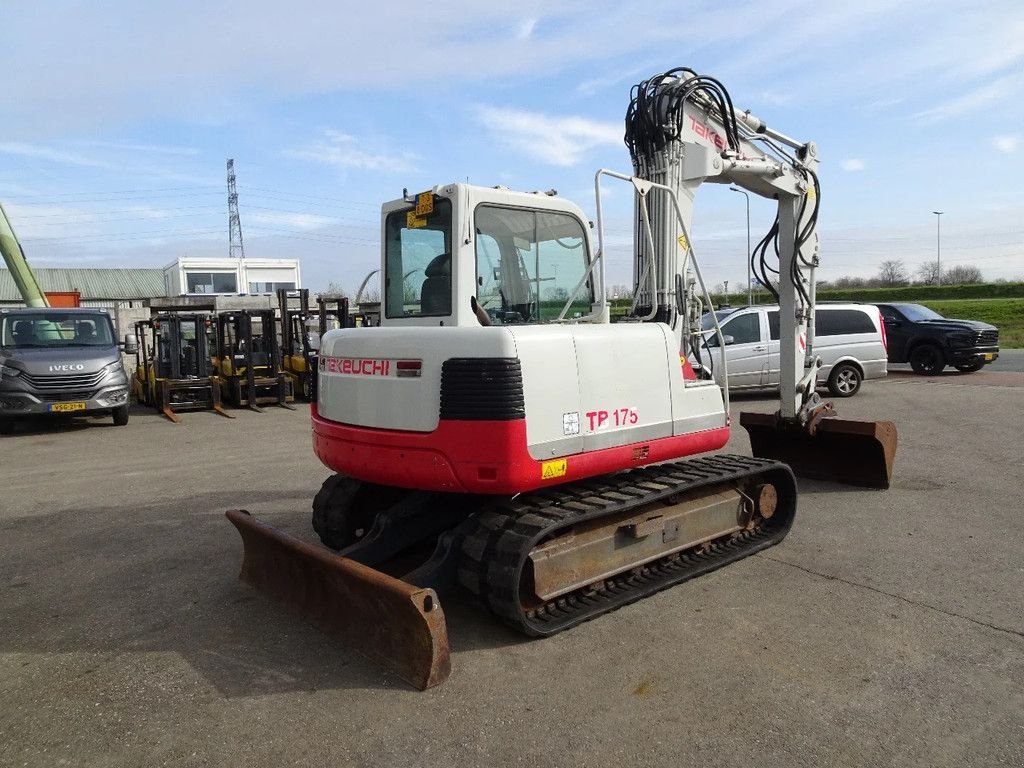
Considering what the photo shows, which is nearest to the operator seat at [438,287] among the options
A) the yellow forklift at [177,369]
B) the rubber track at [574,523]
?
the rubber track at [574,523]

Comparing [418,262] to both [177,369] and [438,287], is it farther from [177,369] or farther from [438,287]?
[177,369]

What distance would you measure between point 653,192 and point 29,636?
508 cm

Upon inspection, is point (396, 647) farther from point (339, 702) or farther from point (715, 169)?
point (715, 169)

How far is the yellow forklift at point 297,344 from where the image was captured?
16.7 meters

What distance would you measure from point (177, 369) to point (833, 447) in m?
12.8

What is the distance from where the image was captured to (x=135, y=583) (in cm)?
556

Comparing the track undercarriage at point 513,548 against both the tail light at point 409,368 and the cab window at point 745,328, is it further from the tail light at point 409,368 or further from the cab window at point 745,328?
the cab window at point 745,328

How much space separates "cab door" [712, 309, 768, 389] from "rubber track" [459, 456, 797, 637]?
8.96 metres

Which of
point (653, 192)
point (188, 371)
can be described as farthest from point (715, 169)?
point (188, 371)

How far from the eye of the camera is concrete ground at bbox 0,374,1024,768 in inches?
133

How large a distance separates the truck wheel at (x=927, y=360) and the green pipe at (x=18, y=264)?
23435 mm

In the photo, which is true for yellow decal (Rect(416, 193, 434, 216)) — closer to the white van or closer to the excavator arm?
the excavator arm

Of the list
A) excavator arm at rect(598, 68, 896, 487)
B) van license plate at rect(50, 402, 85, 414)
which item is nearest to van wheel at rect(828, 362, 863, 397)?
excavator arm at rect(598, 68, 896, 487)

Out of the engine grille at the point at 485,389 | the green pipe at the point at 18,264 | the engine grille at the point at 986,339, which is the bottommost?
the engine grille at the point at 986,339
